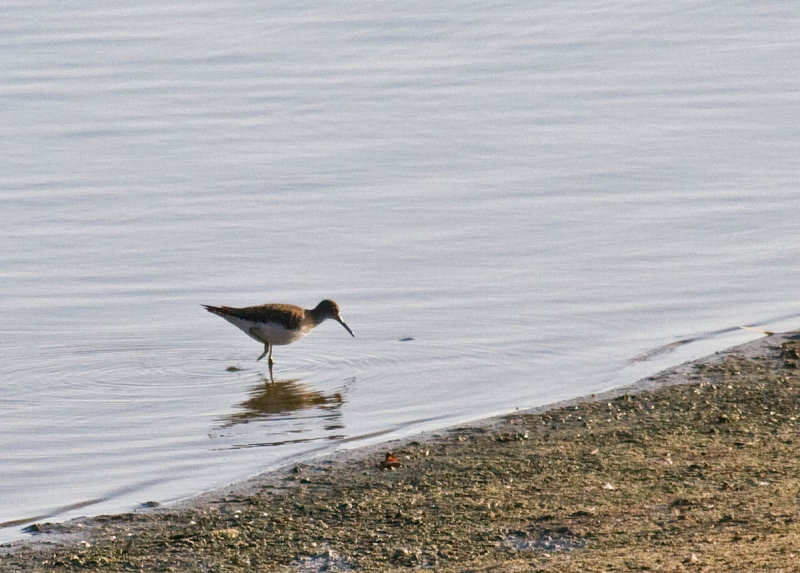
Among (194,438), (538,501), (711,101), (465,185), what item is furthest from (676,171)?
(538,501)

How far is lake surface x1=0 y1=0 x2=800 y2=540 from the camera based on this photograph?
33.1 ft

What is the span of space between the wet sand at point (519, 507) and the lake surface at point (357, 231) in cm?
74

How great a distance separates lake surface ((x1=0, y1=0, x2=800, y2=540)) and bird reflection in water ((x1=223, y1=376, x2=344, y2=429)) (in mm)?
32

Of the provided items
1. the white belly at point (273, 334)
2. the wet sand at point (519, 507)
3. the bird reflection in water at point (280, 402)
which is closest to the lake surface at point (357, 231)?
the bird reflection in water at point (280, 402)

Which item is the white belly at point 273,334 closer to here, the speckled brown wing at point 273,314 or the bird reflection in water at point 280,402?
the speckled brown wing at point 273,314

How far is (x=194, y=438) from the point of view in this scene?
9.51m

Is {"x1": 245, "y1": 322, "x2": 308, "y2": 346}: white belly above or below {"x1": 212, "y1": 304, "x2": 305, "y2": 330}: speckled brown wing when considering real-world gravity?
below

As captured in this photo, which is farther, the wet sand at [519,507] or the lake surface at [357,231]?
the lake surface at [357,231]

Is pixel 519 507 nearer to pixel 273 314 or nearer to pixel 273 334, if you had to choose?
pixel 273 334

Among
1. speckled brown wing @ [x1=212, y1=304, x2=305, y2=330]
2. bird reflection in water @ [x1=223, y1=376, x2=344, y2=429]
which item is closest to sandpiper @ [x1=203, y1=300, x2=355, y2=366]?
speckled brown wing @ [x1=212, y1=304, x2=305, y2=330]

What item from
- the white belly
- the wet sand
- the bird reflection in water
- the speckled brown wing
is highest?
the speckled brown wing

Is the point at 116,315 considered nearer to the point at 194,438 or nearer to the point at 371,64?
the point at 194,438

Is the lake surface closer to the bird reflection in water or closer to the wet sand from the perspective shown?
the bird reflection in water

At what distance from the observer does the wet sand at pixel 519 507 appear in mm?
6520
